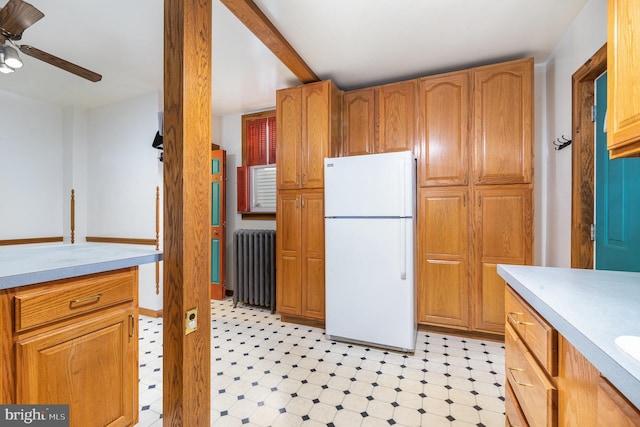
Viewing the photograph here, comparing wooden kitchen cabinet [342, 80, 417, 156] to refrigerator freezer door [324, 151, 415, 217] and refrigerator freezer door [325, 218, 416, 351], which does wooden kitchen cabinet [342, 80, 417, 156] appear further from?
refrigerator freezer door [325, 218, 416, 351]

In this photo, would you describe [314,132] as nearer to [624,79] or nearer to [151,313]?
[624,79]

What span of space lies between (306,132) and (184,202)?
1.91 m

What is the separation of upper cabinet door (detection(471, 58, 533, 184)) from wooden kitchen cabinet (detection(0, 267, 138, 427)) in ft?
8.99

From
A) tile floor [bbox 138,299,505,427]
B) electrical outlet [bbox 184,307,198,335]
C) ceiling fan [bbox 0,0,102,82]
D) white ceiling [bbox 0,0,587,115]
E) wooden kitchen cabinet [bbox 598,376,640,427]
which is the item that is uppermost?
white ceiling [bbox 0,0,587,115]

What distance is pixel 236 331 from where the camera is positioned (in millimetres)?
2762

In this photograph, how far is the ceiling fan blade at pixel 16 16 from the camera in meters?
1.36

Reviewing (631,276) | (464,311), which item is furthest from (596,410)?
(464,311)

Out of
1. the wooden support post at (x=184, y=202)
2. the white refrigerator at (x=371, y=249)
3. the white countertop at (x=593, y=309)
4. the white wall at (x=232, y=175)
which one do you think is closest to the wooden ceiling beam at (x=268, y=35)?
the wooden support post at (x=184, y=202)

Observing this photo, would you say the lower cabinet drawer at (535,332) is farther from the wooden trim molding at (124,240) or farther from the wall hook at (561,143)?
the wooden trim molding at (124,240)

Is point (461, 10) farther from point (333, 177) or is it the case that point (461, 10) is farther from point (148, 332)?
point (148, 332)

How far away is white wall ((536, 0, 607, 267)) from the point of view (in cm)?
174

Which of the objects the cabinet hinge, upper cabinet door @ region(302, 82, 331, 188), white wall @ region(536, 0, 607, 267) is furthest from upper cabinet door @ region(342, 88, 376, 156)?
the cabinet hinge

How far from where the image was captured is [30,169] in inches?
127

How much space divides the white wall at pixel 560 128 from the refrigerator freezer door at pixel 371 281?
116cm
